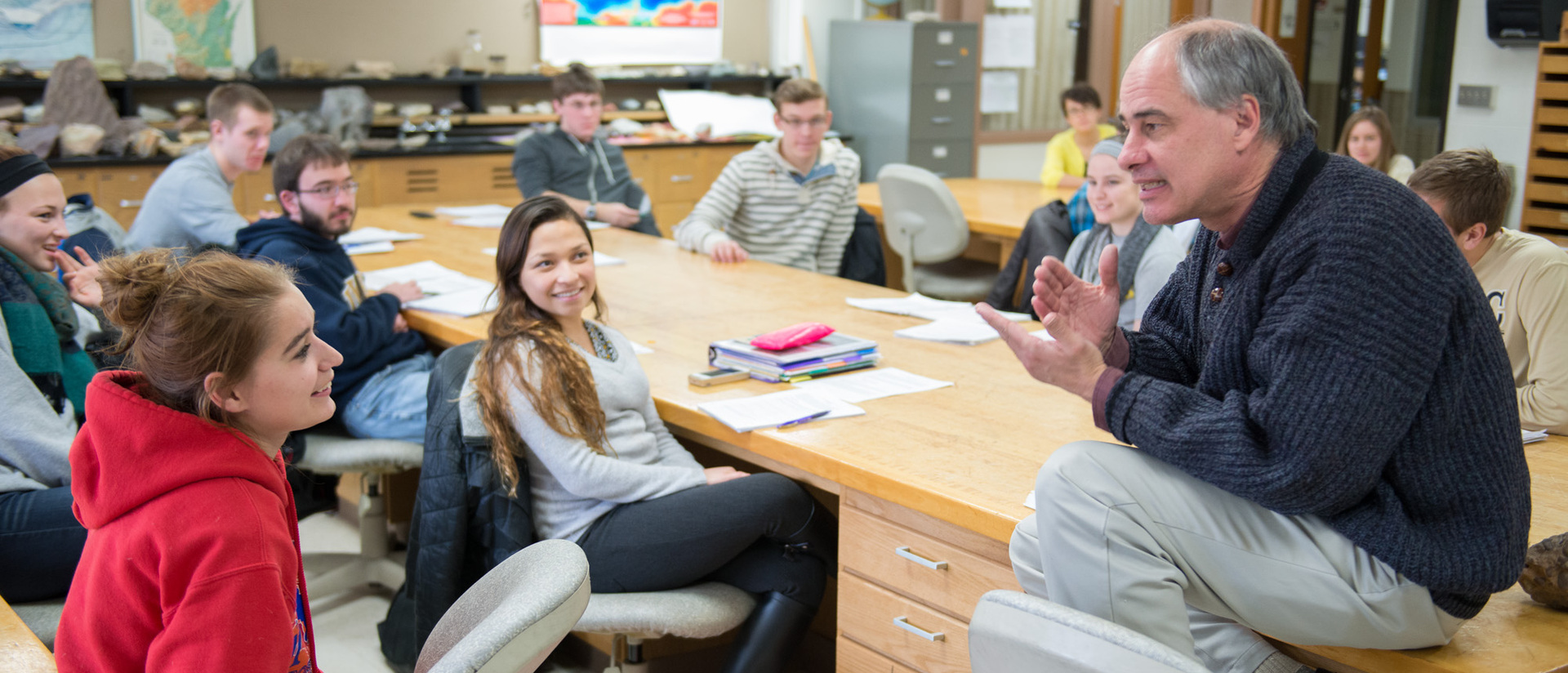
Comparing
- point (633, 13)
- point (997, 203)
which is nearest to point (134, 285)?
point (997, 203)

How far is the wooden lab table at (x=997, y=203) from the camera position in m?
4.56

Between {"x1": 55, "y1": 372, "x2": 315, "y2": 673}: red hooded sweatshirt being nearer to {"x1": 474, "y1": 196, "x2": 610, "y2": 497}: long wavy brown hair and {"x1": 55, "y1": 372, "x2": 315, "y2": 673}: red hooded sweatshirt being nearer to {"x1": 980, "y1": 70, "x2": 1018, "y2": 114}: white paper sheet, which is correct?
{"x1": 474, "y1": 196, "x2": 610, "y2": 497}: long wavy brown hair

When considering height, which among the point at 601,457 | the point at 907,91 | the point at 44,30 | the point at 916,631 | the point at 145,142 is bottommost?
the point at 916,631

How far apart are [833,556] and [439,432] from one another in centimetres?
75

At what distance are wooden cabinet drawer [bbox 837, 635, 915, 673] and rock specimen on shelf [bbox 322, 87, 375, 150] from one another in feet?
16.0

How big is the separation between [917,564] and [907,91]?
5.80 meters

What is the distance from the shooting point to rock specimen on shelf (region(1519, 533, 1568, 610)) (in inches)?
54.7

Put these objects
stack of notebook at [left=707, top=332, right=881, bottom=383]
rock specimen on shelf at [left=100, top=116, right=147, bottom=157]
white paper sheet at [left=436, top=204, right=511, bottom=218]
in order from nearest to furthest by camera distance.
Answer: stack of notebook at [left=707, top=332, right=881, bottom=383] < white paper sheet at [left=436, top=204, right=511, bottom=218] < rock specimen on shelf at [left=100, top=116, right=147, bottom=157]

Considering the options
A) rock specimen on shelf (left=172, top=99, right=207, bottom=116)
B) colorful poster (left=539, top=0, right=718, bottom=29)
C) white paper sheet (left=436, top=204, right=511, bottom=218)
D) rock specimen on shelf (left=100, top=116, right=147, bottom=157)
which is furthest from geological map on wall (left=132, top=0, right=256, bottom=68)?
white paper sheet (left=436, top=204, right=511, bottom=218)

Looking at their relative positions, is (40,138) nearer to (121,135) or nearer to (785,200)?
(121,135)

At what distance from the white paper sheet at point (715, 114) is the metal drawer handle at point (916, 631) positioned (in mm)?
5700

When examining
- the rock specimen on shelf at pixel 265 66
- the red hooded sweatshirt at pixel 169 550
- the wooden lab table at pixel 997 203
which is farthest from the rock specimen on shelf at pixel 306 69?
the red hooded sweatshirt at pixel 169 550

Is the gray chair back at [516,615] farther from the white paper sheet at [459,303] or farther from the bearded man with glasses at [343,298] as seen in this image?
the white paper sheet at [459,303]

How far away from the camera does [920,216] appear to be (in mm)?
4621
